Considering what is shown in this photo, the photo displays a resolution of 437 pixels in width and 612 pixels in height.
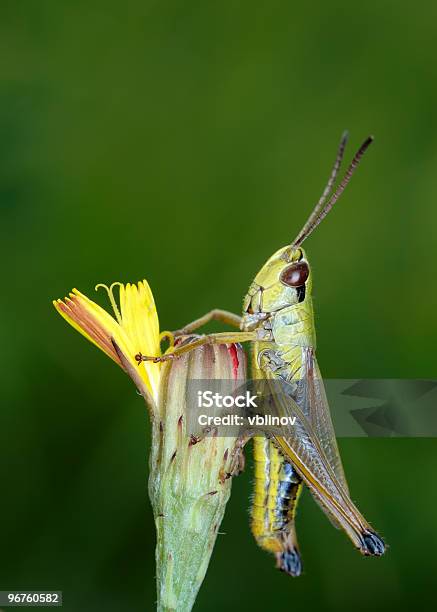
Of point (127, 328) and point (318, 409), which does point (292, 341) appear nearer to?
point (318, 409)

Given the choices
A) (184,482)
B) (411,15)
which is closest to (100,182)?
(411,15)

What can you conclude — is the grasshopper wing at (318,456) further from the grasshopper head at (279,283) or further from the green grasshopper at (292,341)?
the grasshopper head at (279,283)

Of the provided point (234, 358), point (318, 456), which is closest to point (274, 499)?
point (318, 456)

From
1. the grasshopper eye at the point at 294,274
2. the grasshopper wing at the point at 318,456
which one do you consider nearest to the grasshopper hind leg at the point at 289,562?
the grasshopper wing at the point at 318,456

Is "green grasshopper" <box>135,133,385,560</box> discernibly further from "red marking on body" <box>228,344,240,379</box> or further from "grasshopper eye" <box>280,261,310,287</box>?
"red marking on body" <box>228,344,240,379</box>

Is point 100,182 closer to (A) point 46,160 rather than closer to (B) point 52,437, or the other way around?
(A) point 46,160

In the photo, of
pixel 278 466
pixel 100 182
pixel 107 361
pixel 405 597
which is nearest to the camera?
pixel 278 466
